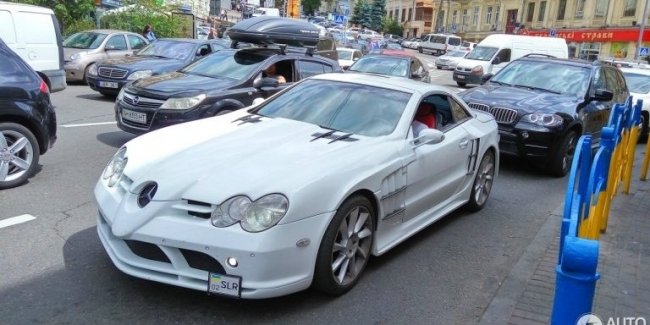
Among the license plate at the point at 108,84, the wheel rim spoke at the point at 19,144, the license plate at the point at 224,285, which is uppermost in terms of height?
the wheel rim spoke at the point at 19,144

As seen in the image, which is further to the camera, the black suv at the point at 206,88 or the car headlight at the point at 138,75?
the car headlight at the point at 138,75

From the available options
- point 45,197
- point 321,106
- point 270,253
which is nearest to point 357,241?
point 270,253

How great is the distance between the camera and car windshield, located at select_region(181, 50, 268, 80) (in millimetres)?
8469

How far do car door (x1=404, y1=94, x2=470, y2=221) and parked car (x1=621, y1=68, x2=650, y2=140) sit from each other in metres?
8.55

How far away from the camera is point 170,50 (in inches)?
543

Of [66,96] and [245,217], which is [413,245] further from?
[66,96]

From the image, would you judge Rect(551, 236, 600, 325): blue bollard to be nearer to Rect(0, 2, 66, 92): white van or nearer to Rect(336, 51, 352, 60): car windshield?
Rect(0, 2, 66, 92): white van

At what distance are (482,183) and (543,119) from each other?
89.5 inches

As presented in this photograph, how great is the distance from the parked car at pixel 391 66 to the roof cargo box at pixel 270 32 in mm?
5383

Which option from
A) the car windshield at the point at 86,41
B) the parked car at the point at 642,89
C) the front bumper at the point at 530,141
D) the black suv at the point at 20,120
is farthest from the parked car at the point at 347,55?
the black suv at the point at 20,120

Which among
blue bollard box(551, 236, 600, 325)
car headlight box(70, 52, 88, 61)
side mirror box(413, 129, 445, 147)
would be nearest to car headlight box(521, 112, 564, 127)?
side mirror box(413, 129, 445, 147)

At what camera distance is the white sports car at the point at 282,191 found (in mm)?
3357

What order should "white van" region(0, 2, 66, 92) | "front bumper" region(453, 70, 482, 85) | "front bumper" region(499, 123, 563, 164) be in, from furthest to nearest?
"front bumper" region(453, 70, 482, 85)
"white van" region(0, 2, 66, 92)
"front bumper" region(499, 123, 563, 164)

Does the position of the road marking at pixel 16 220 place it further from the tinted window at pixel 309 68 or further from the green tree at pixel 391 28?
the green tree at pixel 391 28
